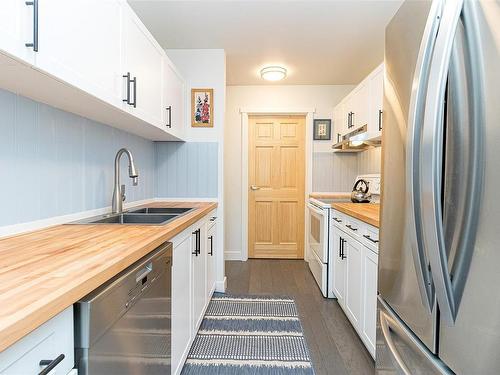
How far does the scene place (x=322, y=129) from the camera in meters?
4.04

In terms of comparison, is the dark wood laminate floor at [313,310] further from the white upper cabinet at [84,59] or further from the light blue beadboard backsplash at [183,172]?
the white upper cabinet at [84,59]

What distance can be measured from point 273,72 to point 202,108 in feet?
3.18

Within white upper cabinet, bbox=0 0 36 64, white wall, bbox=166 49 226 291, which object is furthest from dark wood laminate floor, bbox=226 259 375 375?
white upper cabinet, bbox=0 0 36 64

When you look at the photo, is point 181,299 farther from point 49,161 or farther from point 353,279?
point 353,279

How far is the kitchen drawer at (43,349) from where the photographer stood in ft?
1.65

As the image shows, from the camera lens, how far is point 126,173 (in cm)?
225

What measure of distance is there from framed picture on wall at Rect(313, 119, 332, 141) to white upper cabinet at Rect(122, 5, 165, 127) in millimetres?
2455

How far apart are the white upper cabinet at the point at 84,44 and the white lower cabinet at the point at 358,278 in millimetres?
1570

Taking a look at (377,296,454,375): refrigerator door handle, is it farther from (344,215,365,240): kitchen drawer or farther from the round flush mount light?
the round flush mount light

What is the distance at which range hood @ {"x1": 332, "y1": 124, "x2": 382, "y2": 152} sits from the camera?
102 inches

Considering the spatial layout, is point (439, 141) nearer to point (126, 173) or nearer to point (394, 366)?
point (394, 366)

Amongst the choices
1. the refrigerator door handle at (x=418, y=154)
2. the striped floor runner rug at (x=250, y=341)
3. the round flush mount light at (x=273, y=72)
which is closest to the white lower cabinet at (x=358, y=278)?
the striped floor runner rug at (x=250, y=341)

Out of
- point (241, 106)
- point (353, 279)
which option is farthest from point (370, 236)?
point (241, 106)

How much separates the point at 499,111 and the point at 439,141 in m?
0.12
